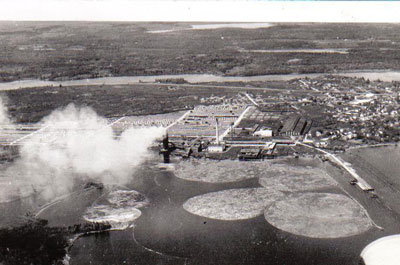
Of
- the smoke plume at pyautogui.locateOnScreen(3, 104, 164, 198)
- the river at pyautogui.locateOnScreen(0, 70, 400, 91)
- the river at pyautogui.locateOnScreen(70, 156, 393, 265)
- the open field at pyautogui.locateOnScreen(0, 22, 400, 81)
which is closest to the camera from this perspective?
the river at pyautogui.locateOnScreen(70, 156, 393, 265)

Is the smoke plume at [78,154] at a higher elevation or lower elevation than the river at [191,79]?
lower

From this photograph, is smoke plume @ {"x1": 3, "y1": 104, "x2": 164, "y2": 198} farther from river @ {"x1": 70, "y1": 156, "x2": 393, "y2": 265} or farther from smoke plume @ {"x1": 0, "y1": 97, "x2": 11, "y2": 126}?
river @ {"x1": 70, "y1": 156, "x2": 393, "y2": 265}

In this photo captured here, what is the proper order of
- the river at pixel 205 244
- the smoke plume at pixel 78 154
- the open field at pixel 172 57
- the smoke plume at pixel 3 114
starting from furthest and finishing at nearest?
the open field at pixel 172 57, the smoke plume at pixel 3 114, the smoke plume at pixel 78 154, the river at pixel 205 244

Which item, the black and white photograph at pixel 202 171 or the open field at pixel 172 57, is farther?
the open field at pixel 172 57

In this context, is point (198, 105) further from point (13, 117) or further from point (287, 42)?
point (287, 42)

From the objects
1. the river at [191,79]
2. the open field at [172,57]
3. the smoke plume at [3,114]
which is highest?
the open field at [172,57]

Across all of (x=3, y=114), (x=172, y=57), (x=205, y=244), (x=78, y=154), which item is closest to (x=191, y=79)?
(x=172, y=57)

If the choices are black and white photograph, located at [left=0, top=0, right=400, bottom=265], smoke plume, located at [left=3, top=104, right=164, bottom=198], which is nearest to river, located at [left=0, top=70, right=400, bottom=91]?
black and white photograph, located at [left=0, top=0, right=400, bottom=265]

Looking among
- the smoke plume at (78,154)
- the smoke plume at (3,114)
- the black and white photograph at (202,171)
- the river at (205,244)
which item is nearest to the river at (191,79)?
the black and white photograph at (202,171)

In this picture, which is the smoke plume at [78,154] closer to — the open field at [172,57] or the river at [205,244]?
the river at [205,244]
